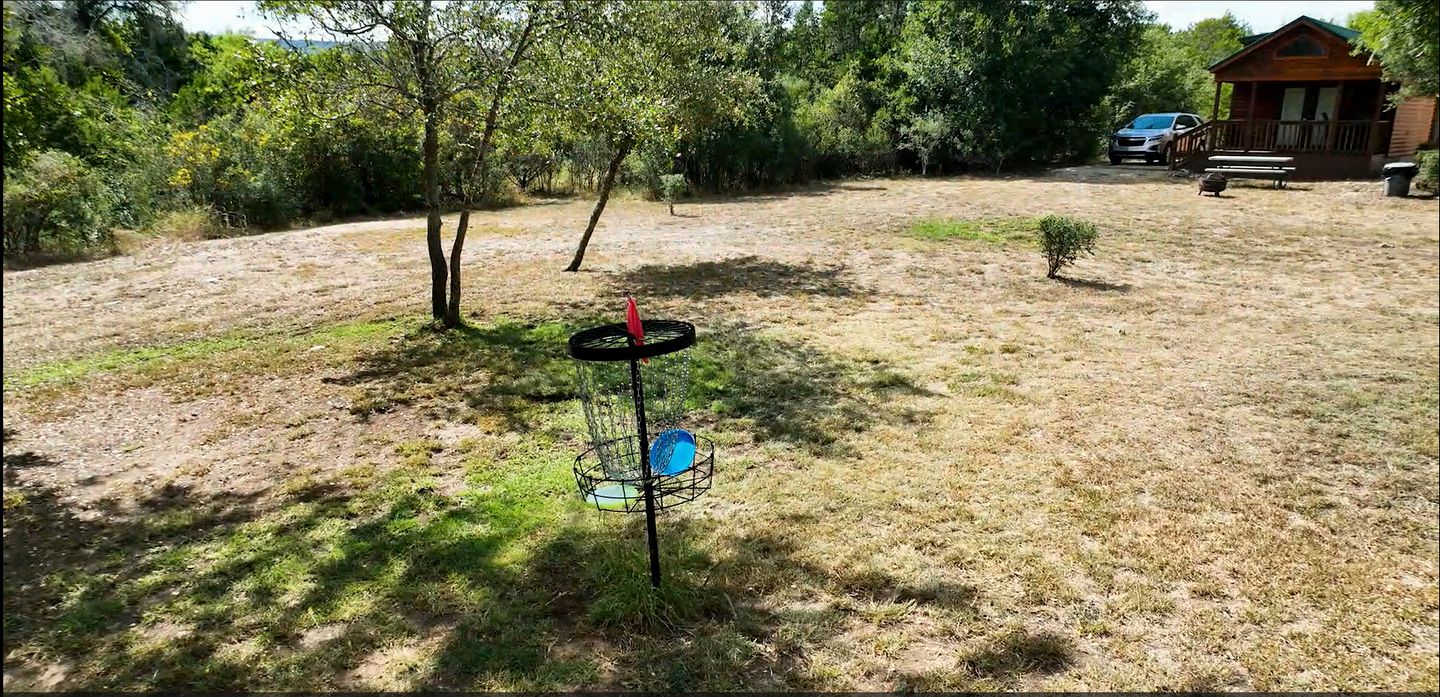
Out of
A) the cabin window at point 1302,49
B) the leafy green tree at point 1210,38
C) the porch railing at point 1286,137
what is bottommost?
the porch railing at point 1286,137

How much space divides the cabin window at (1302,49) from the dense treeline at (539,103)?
16.5 ft

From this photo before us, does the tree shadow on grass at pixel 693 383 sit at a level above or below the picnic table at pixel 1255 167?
below

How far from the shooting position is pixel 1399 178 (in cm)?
1277

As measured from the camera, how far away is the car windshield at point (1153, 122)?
22.0 metres

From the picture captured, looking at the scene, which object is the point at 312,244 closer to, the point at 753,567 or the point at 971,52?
the point at 753,567

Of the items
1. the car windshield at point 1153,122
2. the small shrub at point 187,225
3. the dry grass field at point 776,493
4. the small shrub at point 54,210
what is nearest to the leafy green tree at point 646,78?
the dry grass field at point 776,493

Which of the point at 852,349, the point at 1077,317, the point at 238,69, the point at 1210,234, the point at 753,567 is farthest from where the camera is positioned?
the point at 1210,234

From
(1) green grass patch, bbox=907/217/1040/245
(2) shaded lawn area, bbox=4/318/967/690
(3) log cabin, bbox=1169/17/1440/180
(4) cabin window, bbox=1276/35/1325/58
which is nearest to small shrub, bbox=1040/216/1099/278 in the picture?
(1) green grass patch, bbox=907/217/1040/245

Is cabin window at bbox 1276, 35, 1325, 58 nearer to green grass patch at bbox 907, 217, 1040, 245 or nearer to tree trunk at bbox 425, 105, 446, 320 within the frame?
green grass patch at bbox 907, 217, 1040, 245

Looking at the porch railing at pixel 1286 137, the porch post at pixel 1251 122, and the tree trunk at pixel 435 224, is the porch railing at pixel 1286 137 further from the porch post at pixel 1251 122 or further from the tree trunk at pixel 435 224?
the tree trunk at pixel 435 224

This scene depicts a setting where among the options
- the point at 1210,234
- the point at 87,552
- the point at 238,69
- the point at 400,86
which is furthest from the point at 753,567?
the point at 1210,234

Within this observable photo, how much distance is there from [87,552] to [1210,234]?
12297mm

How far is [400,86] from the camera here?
639cm

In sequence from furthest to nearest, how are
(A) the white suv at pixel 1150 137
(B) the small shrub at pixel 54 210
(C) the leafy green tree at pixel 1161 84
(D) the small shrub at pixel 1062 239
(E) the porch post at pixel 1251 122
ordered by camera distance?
(C) the leafy green tree at pixel 1161 84
(A) the white suv at pixel 1150 137
(E) the porch post at pixel 1251 122
(B) the small shrub at pixel 54 210
(D) the small shrub at pixel 1062 239
